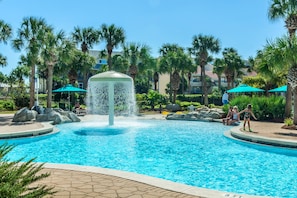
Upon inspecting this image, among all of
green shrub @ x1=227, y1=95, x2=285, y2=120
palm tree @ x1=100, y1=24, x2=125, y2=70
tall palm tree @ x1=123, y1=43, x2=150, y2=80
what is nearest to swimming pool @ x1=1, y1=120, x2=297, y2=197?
green shrub @ x1=227, y1=95, x2=285, y2=120

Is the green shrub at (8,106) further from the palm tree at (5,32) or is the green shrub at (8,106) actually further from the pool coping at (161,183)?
the pool coping at (161,183)

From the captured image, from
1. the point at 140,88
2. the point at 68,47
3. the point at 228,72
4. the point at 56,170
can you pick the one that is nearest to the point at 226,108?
the point at 68,47

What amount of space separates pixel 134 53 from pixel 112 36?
379 cm

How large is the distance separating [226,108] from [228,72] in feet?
70.2

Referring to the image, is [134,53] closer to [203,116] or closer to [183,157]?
[203,116]

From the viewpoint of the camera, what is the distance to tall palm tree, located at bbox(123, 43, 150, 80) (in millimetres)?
36875

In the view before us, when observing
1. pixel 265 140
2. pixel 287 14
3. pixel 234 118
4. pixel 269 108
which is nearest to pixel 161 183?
pixel 265 140

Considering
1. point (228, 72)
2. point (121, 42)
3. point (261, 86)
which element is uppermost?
point (121, 42)

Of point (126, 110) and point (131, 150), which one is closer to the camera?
point (131, 150)

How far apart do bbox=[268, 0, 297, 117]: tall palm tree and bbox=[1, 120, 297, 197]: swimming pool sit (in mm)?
7503

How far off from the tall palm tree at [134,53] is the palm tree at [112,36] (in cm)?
165

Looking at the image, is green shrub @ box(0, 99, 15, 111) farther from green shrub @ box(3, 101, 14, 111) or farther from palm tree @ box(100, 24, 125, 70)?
palm tree @ box(100, 24, 125, 70)

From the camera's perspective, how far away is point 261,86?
3117cm

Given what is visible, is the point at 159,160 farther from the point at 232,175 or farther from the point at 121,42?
the point at 121,42
